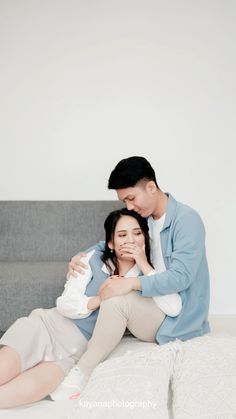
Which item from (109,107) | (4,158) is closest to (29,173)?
(4,158)

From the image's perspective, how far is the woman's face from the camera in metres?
2.14

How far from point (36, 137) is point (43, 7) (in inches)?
33.8

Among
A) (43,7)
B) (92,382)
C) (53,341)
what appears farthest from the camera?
(43,7)

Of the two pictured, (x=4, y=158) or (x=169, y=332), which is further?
(x=4, y=158)

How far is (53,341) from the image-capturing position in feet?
6.65

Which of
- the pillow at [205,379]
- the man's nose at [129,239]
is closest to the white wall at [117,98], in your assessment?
the man's nose at [129,239]

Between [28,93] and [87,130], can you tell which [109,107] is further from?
[28,93]

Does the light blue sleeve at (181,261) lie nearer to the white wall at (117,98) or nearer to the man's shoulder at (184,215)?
the man's shoulder at (184,215)

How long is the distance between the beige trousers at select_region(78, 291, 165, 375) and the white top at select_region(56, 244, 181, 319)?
0.04 meters

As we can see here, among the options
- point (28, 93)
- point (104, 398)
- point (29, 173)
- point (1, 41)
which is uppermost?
point (1, 41)

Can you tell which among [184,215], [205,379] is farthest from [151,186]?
[205,379]

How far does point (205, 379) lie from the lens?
1.62m

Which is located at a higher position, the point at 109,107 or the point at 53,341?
the point at 109,107

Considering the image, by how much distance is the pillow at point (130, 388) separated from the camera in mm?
1489
